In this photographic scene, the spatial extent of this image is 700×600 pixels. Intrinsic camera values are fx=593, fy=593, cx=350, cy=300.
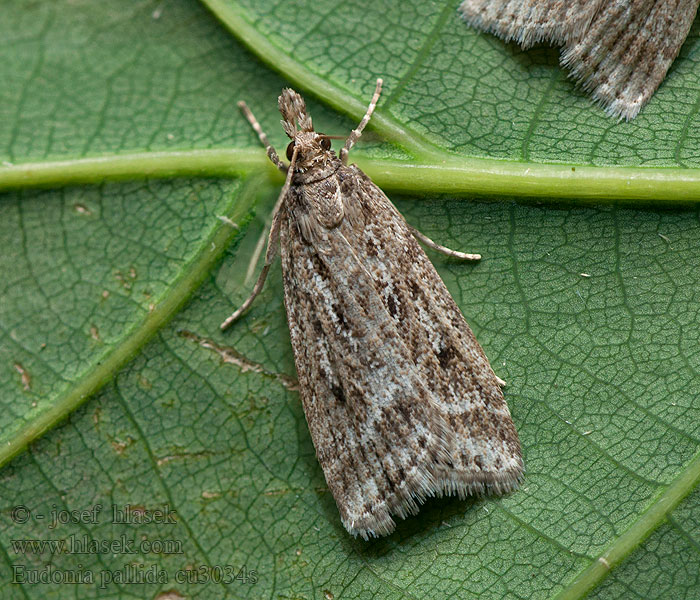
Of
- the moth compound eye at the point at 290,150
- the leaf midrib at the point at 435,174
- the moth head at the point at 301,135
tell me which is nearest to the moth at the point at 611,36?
the leaf midrib at the point at 435,174

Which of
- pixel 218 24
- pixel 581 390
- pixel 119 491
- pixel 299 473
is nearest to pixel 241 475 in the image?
pixel 299 473

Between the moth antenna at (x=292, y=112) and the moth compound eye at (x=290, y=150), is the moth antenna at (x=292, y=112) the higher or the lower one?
the higher one

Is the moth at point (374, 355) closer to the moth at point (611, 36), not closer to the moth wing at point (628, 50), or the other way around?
the moth at point (611, 36)

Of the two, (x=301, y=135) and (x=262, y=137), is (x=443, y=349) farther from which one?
(x=262, y=137)

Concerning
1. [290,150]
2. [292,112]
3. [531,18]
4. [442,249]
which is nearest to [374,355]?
[442,249]

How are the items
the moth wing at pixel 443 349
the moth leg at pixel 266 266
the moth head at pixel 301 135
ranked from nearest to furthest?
the moth wing at pixel 443 349 → the moth head at pixel 301 135 → the moth leg at pixel 266 266

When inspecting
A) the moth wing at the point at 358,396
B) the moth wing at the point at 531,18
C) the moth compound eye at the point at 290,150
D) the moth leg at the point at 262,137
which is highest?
the moth wing at the point at 531,18
